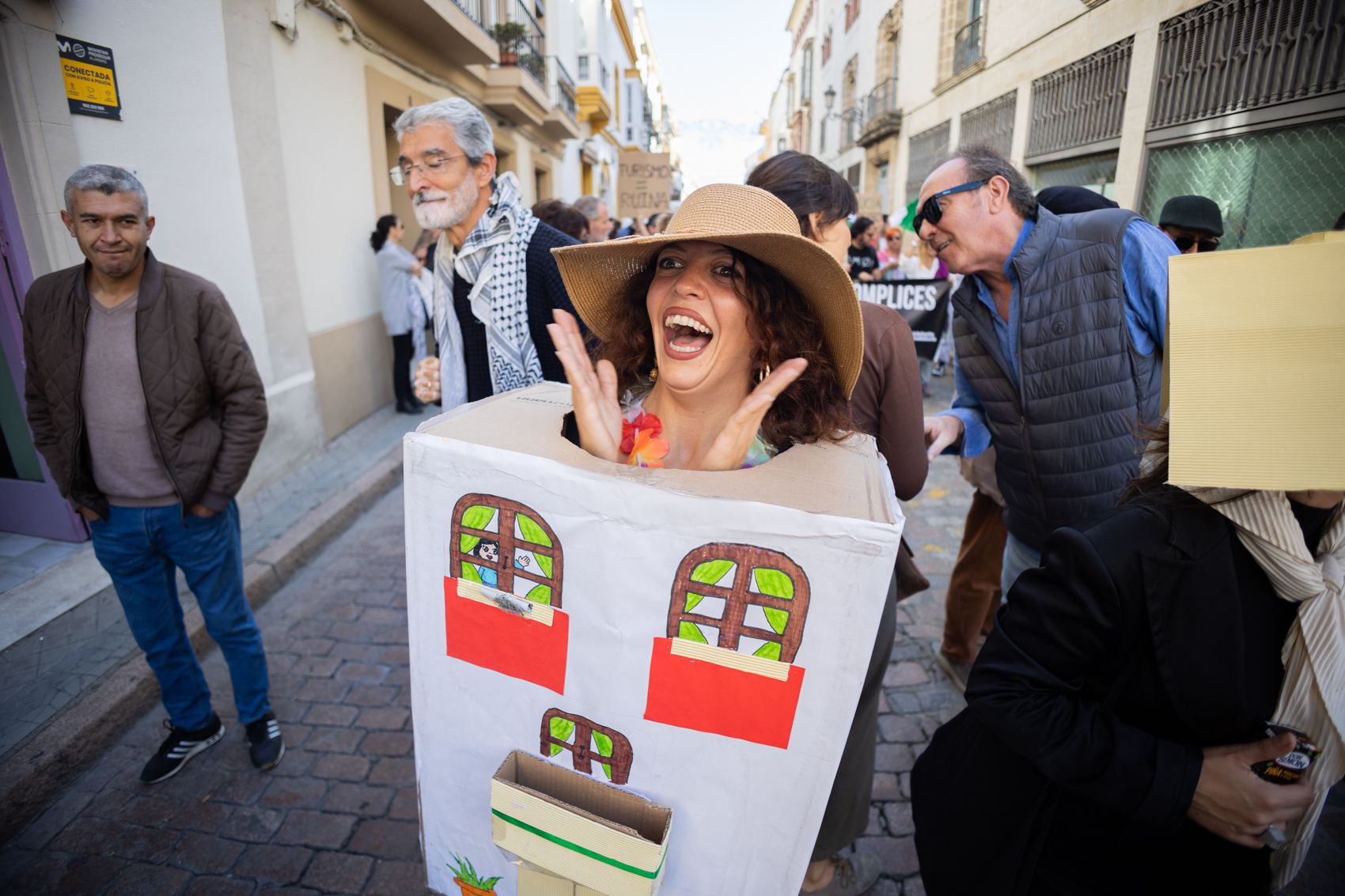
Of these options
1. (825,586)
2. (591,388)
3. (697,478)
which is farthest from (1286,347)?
(591,388)

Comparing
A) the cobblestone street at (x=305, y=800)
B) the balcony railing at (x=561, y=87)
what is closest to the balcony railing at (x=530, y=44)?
the balcony railing at (x=561, y=87)

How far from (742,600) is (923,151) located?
17.2 metres

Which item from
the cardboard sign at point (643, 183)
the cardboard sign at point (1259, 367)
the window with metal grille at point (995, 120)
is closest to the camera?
the cardboard sign at point (1259, 367)

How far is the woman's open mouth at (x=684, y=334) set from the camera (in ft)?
4.68

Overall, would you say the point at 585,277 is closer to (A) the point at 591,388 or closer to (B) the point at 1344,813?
(A) the point at 591,388

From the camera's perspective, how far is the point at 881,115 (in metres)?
18.1

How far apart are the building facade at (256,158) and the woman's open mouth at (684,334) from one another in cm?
389

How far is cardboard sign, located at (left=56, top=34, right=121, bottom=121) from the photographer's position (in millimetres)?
3539

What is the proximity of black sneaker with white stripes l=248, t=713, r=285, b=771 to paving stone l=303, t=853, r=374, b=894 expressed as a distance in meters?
0.54

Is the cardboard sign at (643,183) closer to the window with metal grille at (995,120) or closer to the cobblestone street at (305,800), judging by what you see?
the window with metal grille at (995,120)

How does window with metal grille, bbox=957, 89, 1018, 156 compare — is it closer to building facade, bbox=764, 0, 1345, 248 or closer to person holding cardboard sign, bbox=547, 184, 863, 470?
building facade, bbox=764, 0, 1345, 248

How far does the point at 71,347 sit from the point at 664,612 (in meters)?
2.50

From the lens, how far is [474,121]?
8.98ft

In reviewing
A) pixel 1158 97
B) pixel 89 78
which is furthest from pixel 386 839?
pixel 1158 97
